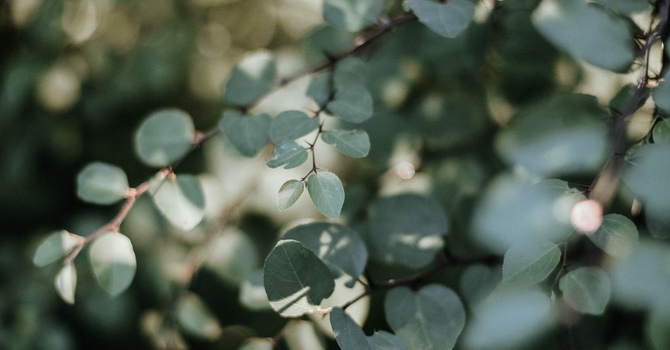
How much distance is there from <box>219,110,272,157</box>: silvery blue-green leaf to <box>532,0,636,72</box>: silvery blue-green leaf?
345mm

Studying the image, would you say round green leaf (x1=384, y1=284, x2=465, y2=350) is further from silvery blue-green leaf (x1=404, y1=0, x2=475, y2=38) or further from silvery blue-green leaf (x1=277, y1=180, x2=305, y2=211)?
silvery blue-green leaf (x1=404, y1=0, x2=475, y2=38)

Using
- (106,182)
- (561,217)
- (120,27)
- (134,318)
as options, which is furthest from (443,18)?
(120,27)

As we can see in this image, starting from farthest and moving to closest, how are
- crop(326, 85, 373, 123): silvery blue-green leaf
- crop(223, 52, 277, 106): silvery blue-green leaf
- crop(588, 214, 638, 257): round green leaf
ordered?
crop(223, 52, 277, 106): silvery blue-green leaf, crop(326, 85, 373, 123): silvery blue-green leaf, crop(588, 214, 638, 257): round green leaf

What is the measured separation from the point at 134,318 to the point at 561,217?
1055 mm

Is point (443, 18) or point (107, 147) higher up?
point (443, 18)

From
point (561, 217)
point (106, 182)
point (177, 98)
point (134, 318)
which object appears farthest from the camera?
point (177, 98)

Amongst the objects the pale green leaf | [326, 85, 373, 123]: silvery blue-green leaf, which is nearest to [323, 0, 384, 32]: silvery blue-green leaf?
[326, 85, 373, 123]: silvery blue-green leaf

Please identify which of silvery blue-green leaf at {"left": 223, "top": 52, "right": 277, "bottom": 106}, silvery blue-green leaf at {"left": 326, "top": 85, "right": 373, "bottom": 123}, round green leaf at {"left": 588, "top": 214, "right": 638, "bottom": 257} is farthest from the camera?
silvery blue-green leaf at {"left": 223, "top": 52, "right": 277, "bottom": 106}

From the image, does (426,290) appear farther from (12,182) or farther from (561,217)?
(12,182)

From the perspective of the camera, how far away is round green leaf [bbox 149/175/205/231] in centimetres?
64

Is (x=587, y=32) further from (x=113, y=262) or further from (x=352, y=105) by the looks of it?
(x=113, y=262)

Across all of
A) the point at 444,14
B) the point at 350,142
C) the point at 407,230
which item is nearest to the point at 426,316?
the point at 407,230

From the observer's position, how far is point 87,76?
1314 mm

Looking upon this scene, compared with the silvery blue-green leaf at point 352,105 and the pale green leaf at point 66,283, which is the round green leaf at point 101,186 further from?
the silvery blue-green leaf at point 352,105
